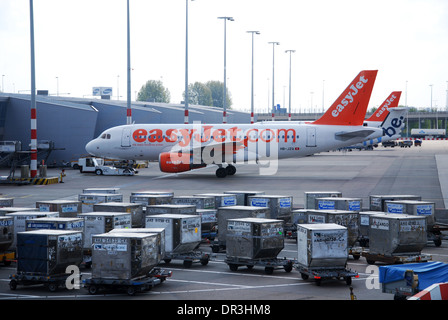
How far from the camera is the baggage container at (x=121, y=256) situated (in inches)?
698

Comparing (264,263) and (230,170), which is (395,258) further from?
(230,170)

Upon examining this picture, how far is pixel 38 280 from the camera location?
18172 mm

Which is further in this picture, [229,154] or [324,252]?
[229,154]

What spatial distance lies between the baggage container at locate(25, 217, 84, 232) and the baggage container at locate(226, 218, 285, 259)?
5.12 m

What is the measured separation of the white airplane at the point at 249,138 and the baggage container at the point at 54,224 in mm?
29387

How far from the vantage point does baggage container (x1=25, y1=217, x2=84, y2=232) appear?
822 inches

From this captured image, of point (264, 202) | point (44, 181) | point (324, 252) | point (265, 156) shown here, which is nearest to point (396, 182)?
point (265, 156)

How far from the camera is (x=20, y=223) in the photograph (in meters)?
23.0

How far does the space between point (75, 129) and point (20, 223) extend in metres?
48.3

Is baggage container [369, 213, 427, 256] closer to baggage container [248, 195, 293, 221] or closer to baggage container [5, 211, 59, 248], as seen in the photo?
baggage container [248, 195, 293, 221]

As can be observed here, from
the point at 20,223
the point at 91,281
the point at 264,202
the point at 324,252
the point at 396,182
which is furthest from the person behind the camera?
the point at 396,182

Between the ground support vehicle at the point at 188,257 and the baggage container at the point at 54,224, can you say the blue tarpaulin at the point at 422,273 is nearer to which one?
the ground support vehicle at the point at 188,257

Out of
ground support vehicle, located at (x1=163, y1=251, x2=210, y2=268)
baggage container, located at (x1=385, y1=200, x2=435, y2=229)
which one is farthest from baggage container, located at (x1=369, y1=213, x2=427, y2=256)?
ground support vehicle, located at (x1=163, y1=251, x2=210, y2=268)

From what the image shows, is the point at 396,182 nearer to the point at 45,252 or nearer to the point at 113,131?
the point at 113,131
